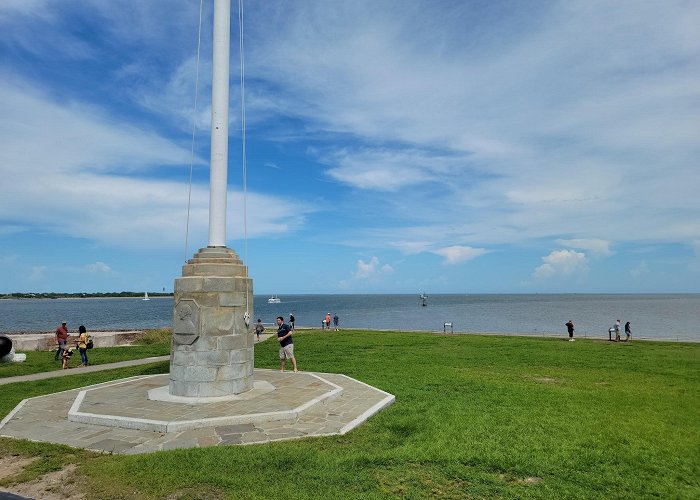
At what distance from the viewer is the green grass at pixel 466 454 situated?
592 cm

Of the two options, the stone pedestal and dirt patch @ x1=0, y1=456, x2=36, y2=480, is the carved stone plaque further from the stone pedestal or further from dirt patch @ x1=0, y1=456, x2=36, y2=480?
dirt patch @ x1=0, y1=456, x2=36, y2=480

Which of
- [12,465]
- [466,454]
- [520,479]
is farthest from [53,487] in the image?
[520,479]

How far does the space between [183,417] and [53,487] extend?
9.84 feet

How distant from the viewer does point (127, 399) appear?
10.5 meters

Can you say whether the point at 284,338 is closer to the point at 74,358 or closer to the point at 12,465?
the point at 12,465

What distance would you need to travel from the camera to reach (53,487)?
19.8 ft

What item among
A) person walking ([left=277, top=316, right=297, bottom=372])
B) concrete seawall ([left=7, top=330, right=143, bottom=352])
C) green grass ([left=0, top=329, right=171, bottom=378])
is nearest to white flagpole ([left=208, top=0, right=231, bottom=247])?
person walking ([left=277, top=316, right=297, bottom=372])

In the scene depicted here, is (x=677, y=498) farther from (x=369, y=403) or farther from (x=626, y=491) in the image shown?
(x=369, y=403)

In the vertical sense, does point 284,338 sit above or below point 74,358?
above

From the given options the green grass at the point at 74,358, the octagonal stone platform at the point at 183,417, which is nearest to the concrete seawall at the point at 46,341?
the green grass at the point at 74,358

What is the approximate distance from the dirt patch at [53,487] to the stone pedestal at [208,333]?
4.27 metres

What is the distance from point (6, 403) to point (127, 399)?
10.7 feet

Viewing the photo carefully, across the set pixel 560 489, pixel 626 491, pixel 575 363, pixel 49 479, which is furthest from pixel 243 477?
pixel 575 363

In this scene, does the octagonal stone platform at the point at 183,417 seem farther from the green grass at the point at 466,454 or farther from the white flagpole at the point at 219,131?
the white flagpole at the point at 219,131
